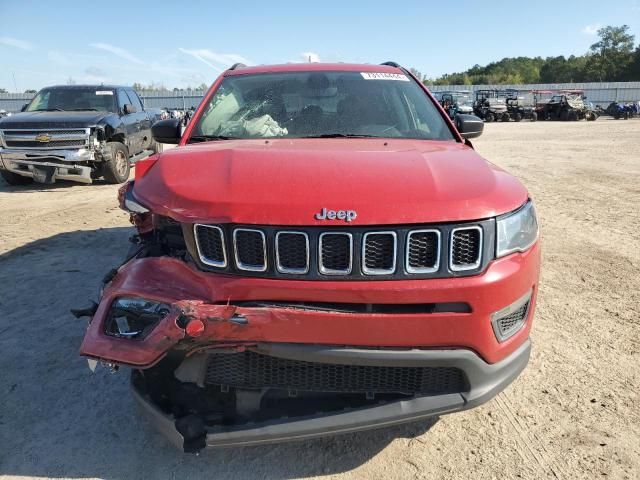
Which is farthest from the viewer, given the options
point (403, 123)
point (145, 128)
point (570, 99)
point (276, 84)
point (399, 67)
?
point (570, 99)

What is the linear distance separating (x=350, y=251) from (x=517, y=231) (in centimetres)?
77

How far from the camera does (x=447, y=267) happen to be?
1993 mm

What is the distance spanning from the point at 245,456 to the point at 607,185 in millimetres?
9313

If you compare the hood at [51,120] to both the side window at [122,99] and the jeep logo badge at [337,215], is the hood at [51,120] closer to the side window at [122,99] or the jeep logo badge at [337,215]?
the side window at [122,99]

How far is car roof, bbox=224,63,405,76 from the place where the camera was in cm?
385

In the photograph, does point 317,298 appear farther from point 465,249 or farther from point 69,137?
point 69,137

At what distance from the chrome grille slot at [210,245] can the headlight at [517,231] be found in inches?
44.2

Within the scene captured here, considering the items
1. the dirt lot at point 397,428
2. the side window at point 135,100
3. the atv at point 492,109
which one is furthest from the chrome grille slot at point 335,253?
the atv at point 492,109

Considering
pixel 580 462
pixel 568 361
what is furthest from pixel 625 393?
pixel 580 462

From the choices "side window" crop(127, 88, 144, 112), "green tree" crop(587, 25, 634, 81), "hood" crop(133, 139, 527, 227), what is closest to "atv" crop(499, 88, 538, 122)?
"side window" crop(127, 88, 144, 112)

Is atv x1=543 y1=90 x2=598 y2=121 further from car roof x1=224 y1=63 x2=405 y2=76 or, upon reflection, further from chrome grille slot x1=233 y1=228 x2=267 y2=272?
chrome grille slot x1=233 y1=228 x2=267 y2=272

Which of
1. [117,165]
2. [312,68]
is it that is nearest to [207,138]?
[312,68]

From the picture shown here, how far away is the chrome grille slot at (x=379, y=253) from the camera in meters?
1.97

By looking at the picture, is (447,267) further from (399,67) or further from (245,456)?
(399,67)
